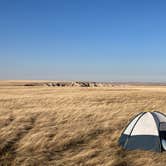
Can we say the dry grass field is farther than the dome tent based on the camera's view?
No

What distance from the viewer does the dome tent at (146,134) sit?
16.3 metres

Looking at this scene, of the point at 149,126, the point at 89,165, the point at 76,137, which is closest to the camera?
the point at 89,165

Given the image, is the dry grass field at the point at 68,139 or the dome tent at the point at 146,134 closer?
the dry grass field at the point at 68,139

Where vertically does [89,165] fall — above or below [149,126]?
below

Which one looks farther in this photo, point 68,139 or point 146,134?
point 68,139

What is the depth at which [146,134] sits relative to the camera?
1675 cm

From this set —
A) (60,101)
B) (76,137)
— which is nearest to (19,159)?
(76,137)

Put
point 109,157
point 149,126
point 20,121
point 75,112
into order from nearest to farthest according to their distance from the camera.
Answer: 1. point 109,157
2. point 149,126
3. point 20,121
4. point 75,112

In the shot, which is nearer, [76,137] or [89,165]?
[89,165]

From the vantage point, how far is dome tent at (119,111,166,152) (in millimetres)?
16312

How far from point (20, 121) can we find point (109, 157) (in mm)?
11365

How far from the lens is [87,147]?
56.3 ft

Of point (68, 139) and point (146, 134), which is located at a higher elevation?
point (146, 134)

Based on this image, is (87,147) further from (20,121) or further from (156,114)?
(20,121)
